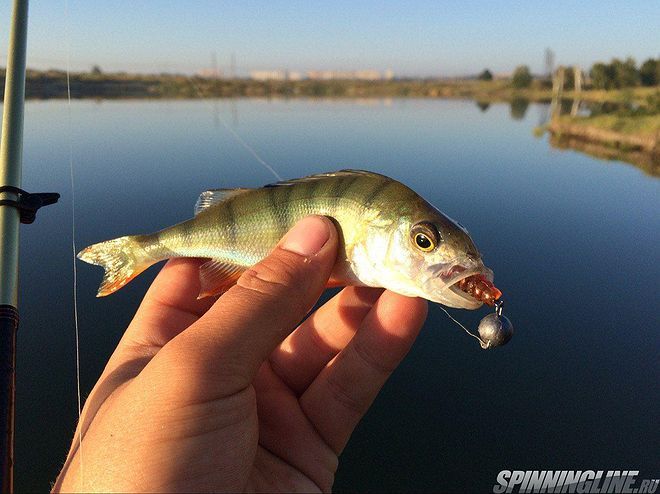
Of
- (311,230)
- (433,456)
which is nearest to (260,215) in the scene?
(311,230)

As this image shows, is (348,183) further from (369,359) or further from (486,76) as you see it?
(486,76)

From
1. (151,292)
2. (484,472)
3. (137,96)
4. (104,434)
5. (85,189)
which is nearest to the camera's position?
(104,434)

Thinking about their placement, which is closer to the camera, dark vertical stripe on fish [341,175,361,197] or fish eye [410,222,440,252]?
fish eye [410,222,440,252]

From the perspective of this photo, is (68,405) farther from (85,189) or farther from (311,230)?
(85,189)

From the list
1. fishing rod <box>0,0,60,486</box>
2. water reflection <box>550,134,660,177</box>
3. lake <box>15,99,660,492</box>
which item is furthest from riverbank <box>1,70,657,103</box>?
fishing rod <box>0,0,60,486</box>

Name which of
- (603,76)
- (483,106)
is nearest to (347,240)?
(483,106)

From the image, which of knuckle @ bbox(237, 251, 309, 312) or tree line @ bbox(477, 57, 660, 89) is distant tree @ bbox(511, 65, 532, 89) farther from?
knuckle @ bbox(237, 251, 309, 312)

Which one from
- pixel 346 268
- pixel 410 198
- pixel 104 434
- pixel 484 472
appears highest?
pixel 410 198
